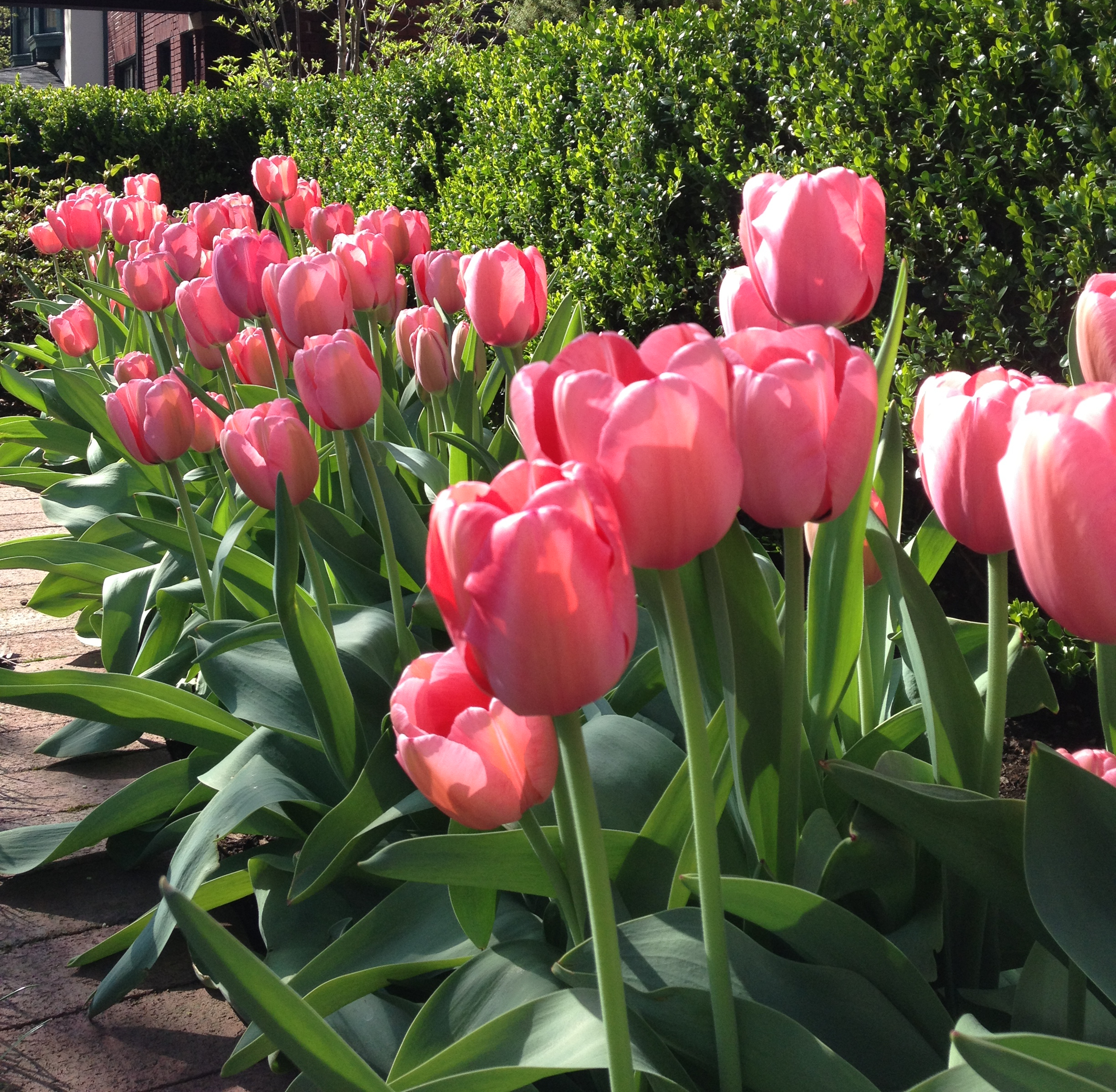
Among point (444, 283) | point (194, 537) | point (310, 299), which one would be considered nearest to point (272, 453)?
point (310, 299)

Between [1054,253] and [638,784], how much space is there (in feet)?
6.18

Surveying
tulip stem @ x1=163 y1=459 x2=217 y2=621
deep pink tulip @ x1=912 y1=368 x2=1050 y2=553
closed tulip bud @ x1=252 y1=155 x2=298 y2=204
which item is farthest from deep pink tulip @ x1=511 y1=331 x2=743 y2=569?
closed tulip bud @ x1=252 y1=155 x2=298 y2=204

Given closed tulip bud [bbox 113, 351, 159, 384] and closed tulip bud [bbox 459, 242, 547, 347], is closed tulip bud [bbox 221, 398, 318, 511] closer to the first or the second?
closed tulip bud [bbox 459, 242, 547, 347]

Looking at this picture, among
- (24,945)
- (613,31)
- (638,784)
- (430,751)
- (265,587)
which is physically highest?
(613,31)

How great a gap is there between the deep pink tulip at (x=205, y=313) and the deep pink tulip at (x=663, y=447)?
1824 millimetres

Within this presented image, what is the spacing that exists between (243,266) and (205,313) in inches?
10.6

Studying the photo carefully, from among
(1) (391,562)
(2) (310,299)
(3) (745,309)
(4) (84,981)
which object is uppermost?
(3) (745,309)

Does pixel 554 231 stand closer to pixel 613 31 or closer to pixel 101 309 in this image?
pixel 613 31

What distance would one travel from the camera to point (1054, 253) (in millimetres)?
2518

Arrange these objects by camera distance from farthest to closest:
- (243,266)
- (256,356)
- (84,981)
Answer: (256,356), (243,266), (84,981)

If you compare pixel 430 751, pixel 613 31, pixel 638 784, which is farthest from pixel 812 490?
pixel 613 31

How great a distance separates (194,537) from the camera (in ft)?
6.38

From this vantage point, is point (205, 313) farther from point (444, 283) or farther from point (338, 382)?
point (338, 382)

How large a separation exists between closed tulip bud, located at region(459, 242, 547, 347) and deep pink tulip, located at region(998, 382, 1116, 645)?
1213 millimetres
